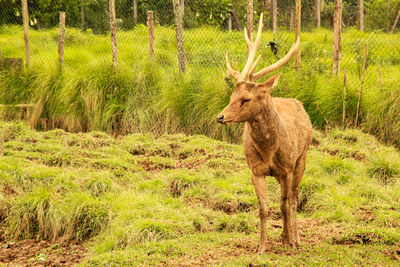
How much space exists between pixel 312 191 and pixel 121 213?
2.45 m

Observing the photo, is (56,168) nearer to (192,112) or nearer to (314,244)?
(192,112)

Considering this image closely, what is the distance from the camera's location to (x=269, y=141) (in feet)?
14.5

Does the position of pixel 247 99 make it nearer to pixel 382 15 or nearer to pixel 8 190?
pixel 8 190

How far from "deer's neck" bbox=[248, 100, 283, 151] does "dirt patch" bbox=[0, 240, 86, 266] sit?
235 cm

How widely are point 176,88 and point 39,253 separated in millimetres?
5026

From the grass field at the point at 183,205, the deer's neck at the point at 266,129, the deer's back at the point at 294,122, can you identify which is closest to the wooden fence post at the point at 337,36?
the grass field at the point at 183,205

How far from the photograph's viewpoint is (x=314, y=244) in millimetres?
4984

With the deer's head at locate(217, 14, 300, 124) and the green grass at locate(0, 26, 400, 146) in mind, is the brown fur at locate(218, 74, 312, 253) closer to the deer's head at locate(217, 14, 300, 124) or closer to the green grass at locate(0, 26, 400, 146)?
the deer's head at locate(217, 14, 300, 124)

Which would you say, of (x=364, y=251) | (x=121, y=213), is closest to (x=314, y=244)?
(x=364, y=251)

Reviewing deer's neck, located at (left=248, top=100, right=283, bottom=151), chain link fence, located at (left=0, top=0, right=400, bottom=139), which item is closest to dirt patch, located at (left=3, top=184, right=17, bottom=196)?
deer's neck, located at (left=248, top=100, right=283, bottom=151)

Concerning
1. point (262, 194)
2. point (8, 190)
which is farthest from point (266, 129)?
point (8, 190)

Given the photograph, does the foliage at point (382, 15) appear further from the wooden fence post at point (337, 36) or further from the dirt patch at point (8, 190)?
the dirt patch at point (8, 190)

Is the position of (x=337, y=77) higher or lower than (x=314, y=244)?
higher

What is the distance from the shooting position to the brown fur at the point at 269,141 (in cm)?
427
